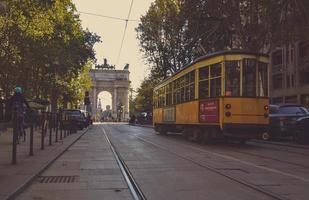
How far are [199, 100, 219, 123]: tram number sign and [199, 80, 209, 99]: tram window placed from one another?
28 cm

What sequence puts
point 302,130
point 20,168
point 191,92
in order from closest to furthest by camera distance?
point 20,168 < point 302,130 < point 191,92

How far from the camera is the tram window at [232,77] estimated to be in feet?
66.7

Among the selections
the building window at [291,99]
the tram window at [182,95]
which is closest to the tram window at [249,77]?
the tram window at [182,95]

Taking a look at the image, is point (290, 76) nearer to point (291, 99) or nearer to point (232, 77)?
point (291, 99)

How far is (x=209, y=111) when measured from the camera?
21141 mm

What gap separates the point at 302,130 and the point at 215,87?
447 cm

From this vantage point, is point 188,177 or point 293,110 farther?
point 293,110

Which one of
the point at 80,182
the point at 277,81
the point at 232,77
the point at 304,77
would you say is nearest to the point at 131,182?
the point at 80,182

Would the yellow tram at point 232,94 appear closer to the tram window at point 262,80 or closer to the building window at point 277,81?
the tram window at point 262,80

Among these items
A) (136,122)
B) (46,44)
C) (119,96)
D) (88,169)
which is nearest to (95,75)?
(119,96)

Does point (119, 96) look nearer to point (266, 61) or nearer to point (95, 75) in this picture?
point (95, 75)

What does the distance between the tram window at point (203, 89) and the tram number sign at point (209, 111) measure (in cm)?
28

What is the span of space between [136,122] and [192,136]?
5708 centimetres

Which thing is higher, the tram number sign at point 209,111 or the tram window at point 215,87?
the tram window at point 215,87
